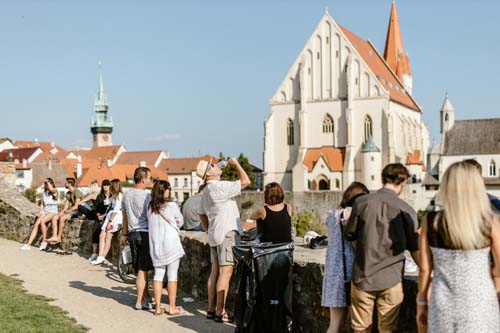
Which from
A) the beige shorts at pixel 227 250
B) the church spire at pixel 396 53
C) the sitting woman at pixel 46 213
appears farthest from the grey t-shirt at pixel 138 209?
the church spire at pixel 396 53

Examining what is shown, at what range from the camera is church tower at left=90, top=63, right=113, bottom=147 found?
164375mm

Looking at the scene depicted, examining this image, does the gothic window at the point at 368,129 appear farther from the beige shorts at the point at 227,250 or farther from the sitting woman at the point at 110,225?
the beige shorts at the point at 227,250

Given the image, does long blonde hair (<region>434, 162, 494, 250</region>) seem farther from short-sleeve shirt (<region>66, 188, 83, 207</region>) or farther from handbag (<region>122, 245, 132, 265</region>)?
short-sleeve shirt (<region>66, 188, 83, 207</region>)

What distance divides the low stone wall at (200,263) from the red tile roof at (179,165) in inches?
3914

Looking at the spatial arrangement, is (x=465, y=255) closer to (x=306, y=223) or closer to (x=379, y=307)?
(x=379, y=307)

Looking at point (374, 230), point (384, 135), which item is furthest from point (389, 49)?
point (374, 230)

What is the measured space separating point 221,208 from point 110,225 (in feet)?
16.0

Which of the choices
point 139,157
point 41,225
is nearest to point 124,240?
point 41,225

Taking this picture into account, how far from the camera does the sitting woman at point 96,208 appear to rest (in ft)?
42.5

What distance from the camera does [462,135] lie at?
81.1 m

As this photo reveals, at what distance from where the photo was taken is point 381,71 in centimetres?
7675

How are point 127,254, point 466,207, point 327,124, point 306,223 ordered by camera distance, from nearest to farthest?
point 466,207, point 127,254, point 306,223, point 327,124

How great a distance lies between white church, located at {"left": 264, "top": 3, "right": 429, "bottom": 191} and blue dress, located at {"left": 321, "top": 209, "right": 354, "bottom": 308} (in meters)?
59.2

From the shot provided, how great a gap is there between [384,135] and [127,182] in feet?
152
